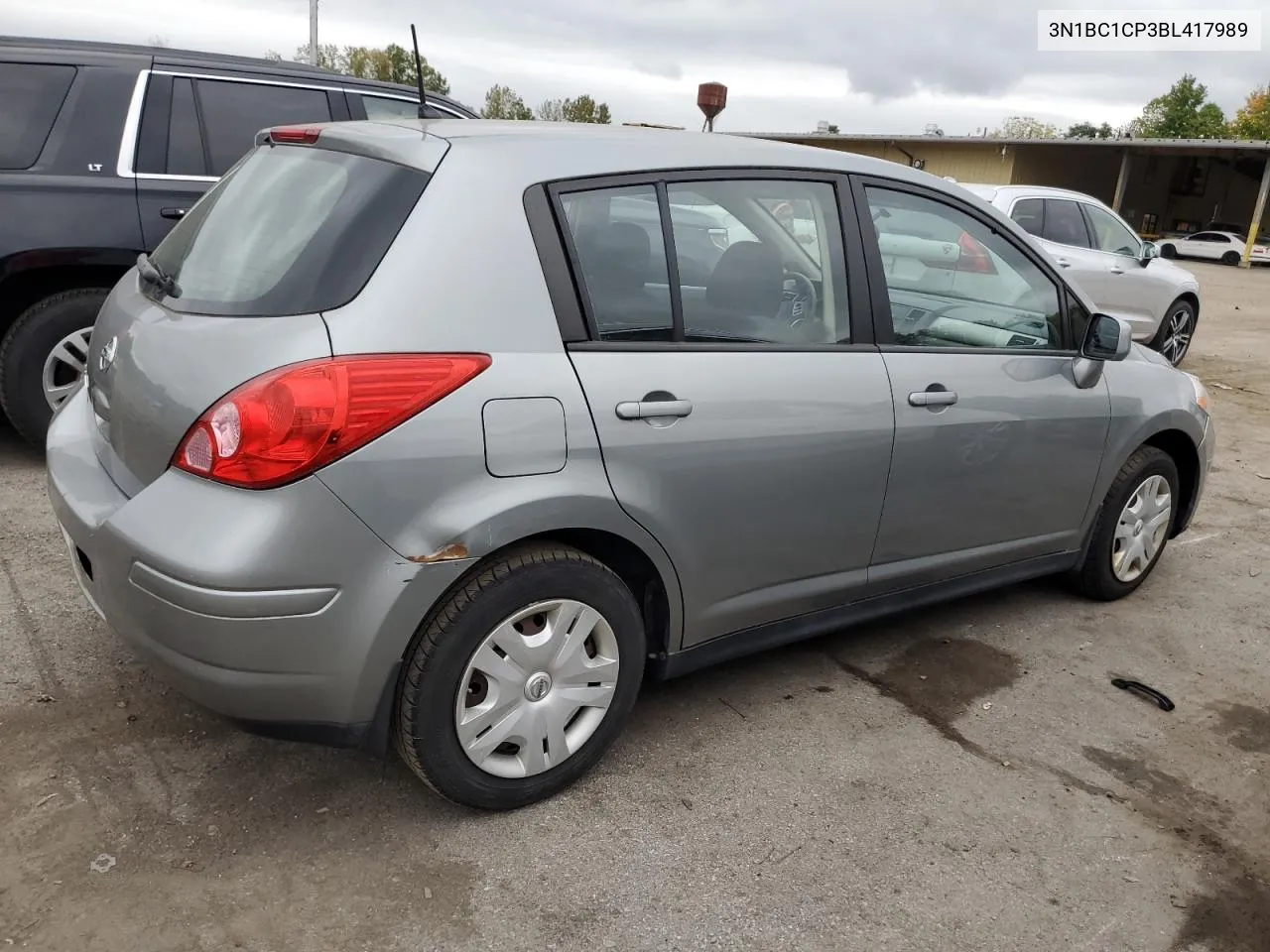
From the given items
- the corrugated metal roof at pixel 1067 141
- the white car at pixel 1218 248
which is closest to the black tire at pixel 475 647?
the corrugated metal roof at pixel 1067 141

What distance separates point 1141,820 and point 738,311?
5.82ft

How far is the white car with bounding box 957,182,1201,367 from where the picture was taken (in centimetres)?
909

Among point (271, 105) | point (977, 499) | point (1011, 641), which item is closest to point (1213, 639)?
point (1011, 641)

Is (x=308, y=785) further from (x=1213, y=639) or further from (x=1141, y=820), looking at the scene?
(x=1213, y=639)

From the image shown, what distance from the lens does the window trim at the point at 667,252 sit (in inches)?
99.7

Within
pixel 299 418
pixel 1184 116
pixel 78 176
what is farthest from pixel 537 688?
pixel 1184 116

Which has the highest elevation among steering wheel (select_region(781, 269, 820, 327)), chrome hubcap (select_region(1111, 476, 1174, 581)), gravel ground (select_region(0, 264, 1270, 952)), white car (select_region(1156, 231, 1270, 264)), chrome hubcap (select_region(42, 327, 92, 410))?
steering wheel (select_region(781, 269, 820, 327))

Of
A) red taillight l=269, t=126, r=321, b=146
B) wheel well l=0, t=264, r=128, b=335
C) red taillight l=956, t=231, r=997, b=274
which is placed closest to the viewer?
red taillight l=269, t=126, r=321, b=146

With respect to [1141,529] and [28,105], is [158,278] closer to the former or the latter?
[28,105]

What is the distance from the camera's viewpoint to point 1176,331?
10297 mm

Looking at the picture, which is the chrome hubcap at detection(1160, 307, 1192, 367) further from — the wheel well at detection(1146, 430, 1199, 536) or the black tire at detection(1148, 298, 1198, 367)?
the wheel well at detection(1146, 430, 1199, 536)

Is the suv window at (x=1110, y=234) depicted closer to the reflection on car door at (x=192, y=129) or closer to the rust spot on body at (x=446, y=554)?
the reflection on car door at (x=192, y=129)

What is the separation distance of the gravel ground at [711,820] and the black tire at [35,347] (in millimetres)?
1280

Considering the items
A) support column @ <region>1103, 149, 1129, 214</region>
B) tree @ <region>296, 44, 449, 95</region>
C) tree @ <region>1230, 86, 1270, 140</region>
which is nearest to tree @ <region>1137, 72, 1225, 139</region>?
tree @ <region>1230, 86, 1270, 140</region>
